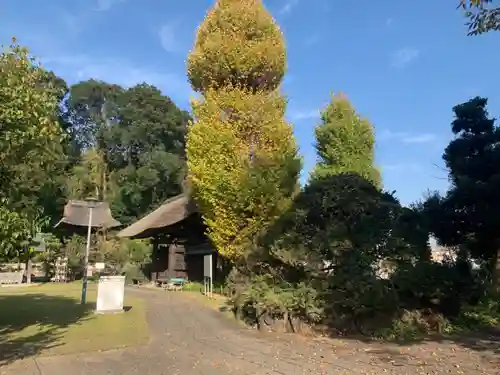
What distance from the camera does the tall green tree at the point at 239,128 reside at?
623 inches

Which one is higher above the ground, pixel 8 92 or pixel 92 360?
pixel 8 92

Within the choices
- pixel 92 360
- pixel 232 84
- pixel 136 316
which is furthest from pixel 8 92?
pixel 232 84

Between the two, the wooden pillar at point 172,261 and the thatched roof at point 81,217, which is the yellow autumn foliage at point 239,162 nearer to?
the wooden pillar at point 172,261

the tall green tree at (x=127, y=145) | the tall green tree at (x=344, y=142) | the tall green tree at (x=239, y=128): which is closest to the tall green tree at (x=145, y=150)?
the tall green tree at (x=127, y=145)

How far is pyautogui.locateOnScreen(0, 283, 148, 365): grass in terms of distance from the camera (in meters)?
7.89

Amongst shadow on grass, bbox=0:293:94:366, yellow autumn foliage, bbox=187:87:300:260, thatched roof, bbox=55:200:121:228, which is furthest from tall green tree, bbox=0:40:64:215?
thatched roof, bbox=55:200:121:228

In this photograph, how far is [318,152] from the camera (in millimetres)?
24391

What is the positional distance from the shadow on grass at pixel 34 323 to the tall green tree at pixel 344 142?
13.8 m

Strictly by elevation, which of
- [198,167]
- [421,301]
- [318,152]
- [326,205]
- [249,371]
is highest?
[318,152]

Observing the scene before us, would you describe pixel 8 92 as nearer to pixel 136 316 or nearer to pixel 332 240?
pixel 332 240

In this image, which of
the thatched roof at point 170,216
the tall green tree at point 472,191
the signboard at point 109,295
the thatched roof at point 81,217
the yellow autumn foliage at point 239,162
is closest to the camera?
the signboard at point 109,295

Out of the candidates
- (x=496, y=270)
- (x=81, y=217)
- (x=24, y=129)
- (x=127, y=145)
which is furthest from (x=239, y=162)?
(x=127, y=145)

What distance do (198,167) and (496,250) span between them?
10.6m

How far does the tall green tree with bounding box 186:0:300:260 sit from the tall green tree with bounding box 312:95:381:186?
6.18 meters
